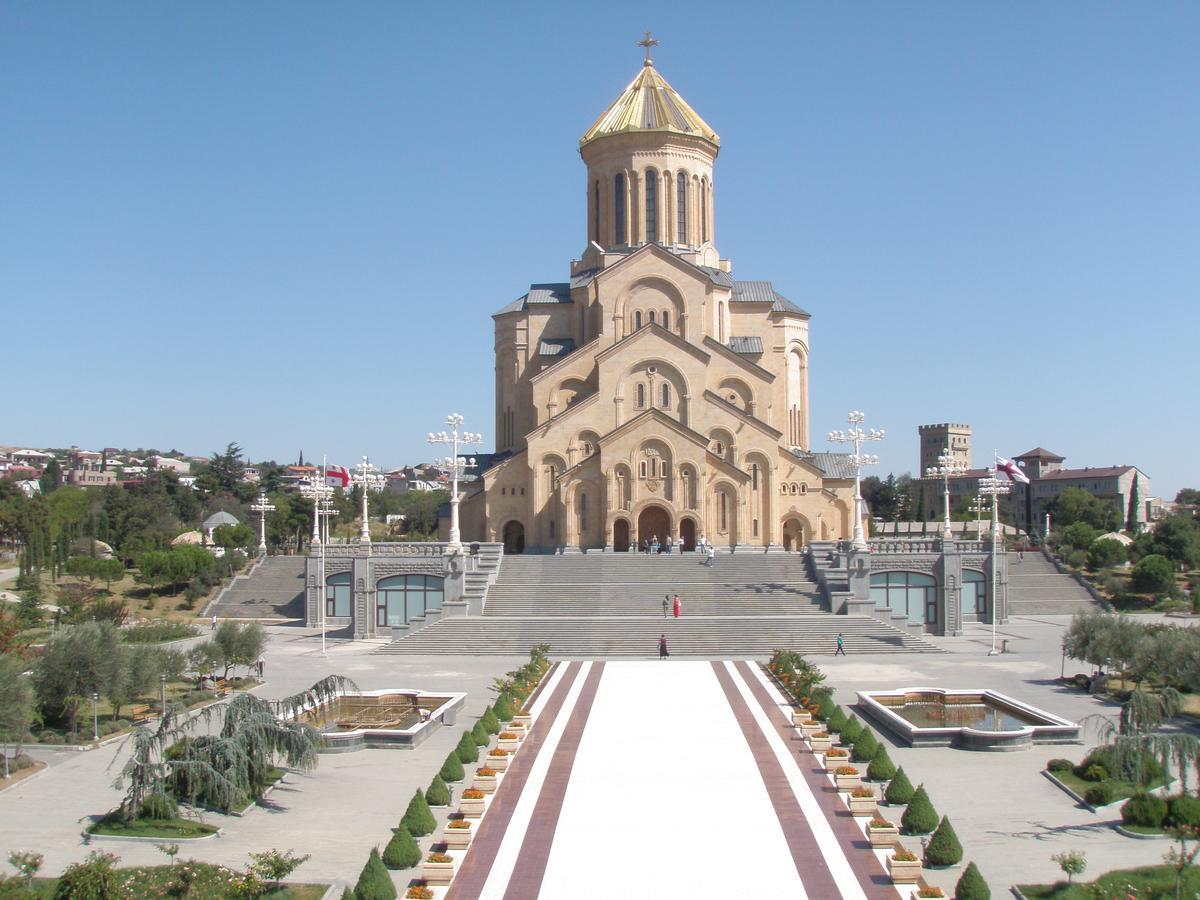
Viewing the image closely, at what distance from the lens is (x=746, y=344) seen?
55531 millimetres

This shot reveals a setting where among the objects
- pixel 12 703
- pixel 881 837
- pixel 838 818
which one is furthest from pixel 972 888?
pixel 12 703

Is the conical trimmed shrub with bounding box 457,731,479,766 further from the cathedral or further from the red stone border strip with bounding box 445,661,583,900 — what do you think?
the cathedral

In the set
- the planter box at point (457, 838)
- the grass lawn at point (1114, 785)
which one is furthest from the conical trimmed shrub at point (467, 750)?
the grass lawn at point (1114, 785)

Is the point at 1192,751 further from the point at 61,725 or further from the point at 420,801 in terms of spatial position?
the point at 61,725

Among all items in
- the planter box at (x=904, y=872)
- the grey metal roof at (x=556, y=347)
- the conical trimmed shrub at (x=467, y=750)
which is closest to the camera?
the planter box at (x=904, y=872)

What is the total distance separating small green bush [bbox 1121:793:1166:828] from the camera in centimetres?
1751

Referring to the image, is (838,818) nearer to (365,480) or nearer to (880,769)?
(880,769)

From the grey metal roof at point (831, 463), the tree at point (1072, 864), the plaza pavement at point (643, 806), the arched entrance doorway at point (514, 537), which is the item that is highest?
the grey metal roof at point (831, 463)

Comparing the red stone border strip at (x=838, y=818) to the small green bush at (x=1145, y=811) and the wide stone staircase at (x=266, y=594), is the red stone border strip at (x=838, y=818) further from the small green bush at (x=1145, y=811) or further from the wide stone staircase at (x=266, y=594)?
the wide stone staircase at (x=266, y=594)

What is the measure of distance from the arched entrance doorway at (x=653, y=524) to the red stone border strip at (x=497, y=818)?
2156cm

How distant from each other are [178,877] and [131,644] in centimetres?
1484

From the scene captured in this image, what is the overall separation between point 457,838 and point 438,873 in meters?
1.32

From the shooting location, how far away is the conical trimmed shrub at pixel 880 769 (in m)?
20.3

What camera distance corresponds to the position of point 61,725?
26.2 m
